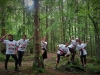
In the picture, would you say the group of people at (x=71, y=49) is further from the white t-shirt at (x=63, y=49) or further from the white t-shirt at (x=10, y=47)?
the white t-shirt at (x=10, y=47)

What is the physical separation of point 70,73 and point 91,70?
2265 millimetres

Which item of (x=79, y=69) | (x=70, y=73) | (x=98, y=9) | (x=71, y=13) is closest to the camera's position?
(x=70, y=73)

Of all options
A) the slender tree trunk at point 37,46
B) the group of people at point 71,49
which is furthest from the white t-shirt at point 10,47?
the group of people at point 71,49

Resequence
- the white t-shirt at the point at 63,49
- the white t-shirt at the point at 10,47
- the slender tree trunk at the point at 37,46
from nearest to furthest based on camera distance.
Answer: the white t-shirt at the point at 10,47 < the slender tree trunk at the point at 37,46 < the white t-shirt at the point at 63,49

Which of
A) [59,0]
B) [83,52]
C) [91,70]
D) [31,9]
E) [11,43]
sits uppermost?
[59,0]

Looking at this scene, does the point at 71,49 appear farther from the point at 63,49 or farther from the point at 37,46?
the point at 37,46

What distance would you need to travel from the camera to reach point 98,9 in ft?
45.6

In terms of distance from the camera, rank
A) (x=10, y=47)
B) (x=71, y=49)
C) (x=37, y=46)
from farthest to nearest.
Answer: (x=71, y=49) → (x=37, y=46) → (x=10, y=47)

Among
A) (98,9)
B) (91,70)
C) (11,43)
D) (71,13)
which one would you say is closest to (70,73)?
(91,70)

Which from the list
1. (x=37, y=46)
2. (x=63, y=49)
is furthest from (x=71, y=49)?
(x=37, y=46)

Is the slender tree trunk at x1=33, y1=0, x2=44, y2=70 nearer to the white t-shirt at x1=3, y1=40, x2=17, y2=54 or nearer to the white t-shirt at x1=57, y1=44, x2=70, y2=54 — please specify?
the white t-shirt at x1=3, y1=40, x2=17, y2=54

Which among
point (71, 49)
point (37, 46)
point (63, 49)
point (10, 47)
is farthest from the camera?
point (71, 49)

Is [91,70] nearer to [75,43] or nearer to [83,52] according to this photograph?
[83,52]

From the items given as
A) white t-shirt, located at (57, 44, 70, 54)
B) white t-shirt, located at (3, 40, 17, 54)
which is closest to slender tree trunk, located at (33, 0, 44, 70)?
white t-shirt, located at (3, 40, 17, 54)
